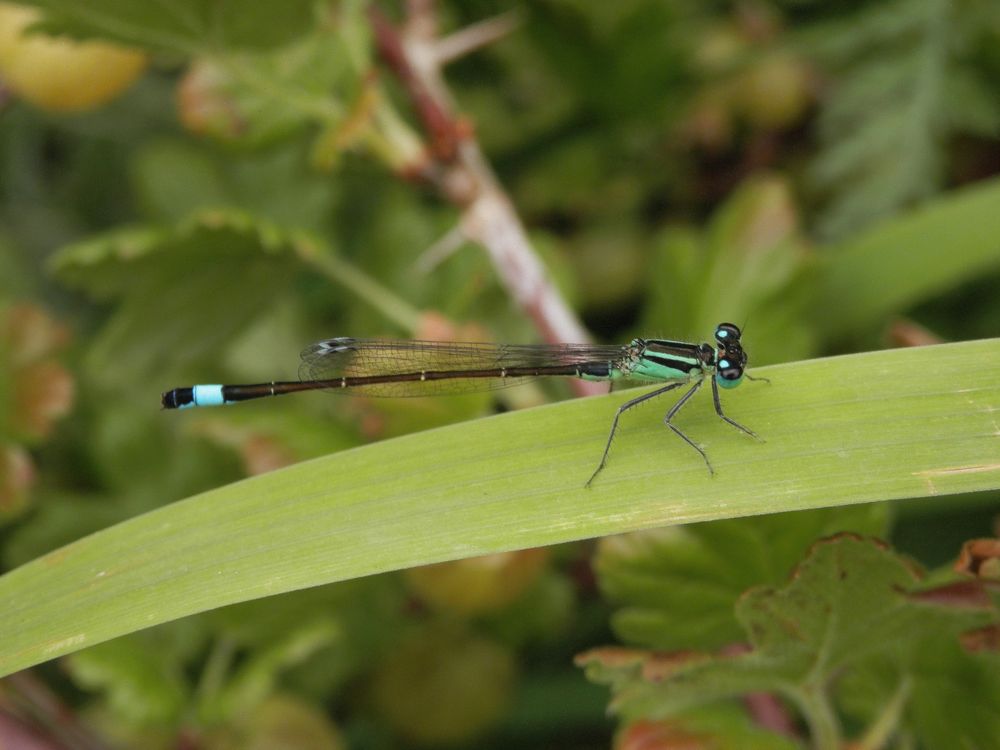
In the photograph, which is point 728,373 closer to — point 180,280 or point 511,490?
point 511,490

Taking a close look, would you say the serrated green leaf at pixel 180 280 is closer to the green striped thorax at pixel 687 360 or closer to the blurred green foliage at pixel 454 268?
the blurred green foliage at pixel 454 268

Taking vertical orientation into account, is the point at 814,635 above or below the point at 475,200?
below

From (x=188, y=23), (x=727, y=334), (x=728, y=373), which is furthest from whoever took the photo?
(x=188, y=23)

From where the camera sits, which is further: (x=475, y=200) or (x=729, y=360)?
(x=475, y=200)

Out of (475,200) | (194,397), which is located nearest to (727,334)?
(475,200)

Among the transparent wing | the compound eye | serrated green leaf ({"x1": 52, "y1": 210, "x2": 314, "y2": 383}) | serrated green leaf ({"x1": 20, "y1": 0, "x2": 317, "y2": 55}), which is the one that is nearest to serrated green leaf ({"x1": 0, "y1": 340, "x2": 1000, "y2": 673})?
the compound eye

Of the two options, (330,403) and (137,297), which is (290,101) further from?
(330,403)
